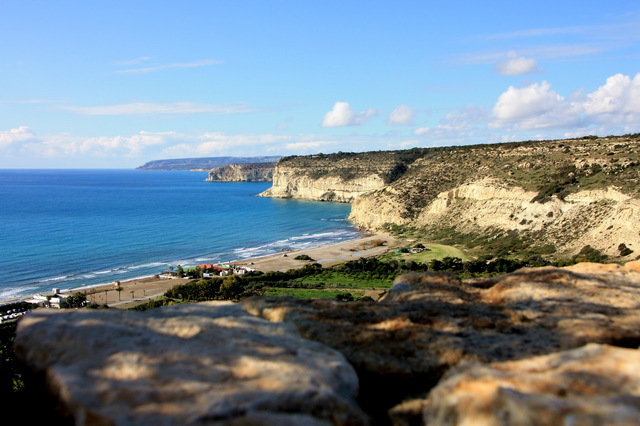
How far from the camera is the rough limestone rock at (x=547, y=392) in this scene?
6.20 m

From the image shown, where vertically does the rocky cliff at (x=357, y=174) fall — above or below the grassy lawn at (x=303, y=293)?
above

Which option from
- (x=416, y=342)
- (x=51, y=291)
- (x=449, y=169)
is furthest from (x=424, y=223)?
(x=416, y=342)

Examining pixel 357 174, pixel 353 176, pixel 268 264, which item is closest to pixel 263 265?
pixel 268 264

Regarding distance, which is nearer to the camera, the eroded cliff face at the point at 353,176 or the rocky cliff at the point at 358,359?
the rocky cliff at the point at 358,359

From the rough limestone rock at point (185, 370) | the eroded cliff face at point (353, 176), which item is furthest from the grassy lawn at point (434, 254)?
the eroded cliff face at point (353, 176)

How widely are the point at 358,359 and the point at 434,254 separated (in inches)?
2821

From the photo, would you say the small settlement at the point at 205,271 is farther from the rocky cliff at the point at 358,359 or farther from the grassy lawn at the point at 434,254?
the rocky cliff at the point at 358,359

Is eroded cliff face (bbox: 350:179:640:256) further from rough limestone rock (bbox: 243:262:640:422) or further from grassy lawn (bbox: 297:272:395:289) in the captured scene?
rough limestone rock (bbox: 243:262:640:422)

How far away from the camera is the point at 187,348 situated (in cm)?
941

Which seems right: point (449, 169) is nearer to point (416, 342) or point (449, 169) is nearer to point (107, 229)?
point (107, 229)

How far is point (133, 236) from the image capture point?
10369 cm

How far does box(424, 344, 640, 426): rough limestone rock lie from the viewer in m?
6.20

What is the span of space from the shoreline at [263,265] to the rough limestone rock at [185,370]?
151ft

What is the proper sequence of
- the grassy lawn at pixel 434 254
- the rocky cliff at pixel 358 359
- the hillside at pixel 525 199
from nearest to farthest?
the rocky cliff at pixel 358 359 < the hillside at pixel 525 199 < the grassy lawn at pixel 434 254
